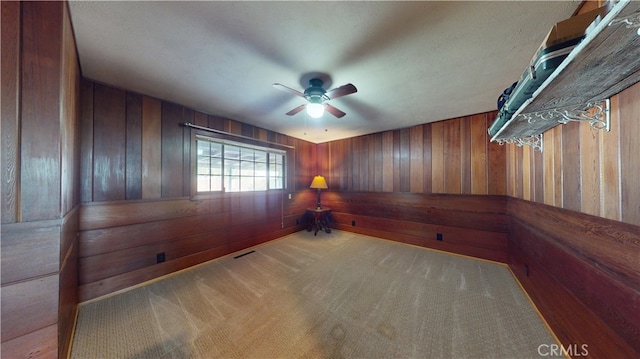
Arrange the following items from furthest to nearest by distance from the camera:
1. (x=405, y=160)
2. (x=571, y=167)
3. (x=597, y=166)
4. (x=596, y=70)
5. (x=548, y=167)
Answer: (x=405, y=160) → (x=548, y=167) → (x=571, y=167) → (x=597, y=166) → (x=596, y=70)

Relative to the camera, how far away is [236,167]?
139 inches

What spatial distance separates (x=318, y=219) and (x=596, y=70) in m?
4.19

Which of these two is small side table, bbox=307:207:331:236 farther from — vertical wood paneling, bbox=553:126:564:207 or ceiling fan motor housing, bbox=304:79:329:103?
vertical wood paneling, bbox=553:126:564:207

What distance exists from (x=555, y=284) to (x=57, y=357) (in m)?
3.51

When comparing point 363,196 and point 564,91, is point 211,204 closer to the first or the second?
point 363,196

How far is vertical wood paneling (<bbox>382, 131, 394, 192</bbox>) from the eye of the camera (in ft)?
13.2

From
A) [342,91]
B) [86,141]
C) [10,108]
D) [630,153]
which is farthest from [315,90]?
[86,141]

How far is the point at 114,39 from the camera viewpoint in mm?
1454

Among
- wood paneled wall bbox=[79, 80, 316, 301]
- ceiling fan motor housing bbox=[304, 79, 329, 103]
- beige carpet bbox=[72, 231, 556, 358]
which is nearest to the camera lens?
beige carpet bbox=[72, 231, 556, 358]

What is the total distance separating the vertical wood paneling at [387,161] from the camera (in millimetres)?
4027

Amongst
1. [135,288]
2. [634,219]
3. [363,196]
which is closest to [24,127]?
[135,288]

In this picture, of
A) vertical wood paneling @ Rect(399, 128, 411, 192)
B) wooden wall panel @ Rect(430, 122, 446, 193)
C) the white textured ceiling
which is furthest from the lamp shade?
the white textured ceiling

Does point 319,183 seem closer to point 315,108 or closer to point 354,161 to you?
point 354,161

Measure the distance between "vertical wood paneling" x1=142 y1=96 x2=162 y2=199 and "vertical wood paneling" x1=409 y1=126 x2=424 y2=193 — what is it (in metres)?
4.13
